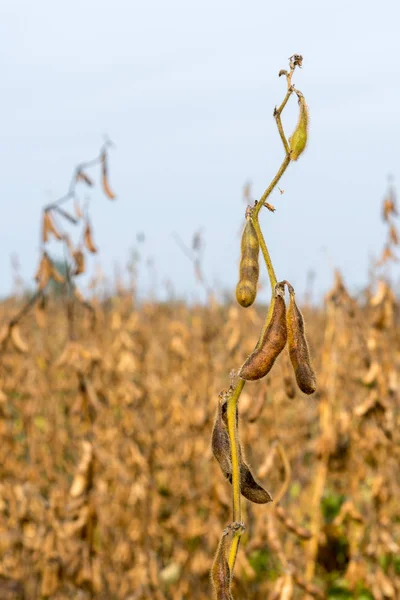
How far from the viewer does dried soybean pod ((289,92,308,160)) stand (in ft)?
2.77

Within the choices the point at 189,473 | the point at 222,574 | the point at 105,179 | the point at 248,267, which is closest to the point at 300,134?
the point at 248,267

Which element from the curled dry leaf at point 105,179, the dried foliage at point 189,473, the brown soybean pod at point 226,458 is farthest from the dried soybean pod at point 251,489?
the curled dry leaf at point 105,179

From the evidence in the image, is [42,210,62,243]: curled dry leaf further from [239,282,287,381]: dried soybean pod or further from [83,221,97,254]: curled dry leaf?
[239,282,287,381]: dried soybean pod

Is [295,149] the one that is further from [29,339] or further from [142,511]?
[29,339]

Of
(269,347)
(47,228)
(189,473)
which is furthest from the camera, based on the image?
(189,473)

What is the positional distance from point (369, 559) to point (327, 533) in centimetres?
58

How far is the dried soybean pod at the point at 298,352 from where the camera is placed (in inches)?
32.7

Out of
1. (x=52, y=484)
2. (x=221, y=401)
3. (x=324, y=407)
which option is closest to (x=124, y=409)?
(x=52, y=484)

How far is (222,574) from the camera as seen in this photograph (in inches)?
32.8

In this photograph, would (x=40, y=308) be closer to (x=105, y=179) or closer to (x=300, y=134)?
(x=105, y=179)

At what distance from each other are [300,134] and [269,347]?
0.69 feet

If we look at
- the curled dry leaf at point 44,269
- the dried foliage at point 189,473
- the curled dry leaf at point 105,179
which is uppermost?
the curled dry leaf at point 105,179

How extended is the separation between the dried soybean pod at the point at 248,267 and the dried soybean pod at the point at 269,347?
25mm

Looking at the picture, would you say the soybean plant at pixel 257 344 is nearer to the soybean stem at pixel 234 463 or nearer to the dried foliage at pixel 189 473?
the soybean stem at pixel 234 463
